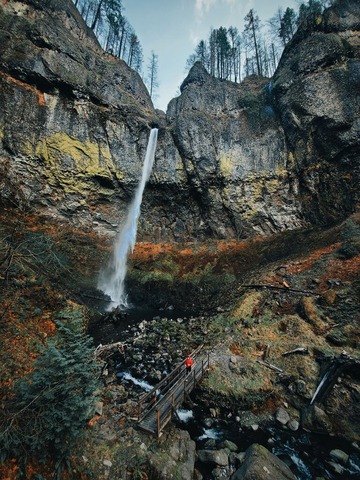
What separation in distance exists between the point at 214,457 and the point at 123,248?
20794mm

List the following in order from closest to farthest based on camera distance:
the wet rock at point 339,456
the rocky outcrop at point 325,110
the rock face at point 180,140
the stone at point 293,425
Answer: the wet rock at point 339,456 → the stone at point 293,425 → the rocky outcrop at point 325,110 → the rock face at point 180,140

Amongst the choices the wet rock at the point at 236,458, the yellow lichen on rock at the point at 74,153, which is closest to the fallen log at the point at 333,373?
the wet rock at the point at 236,458

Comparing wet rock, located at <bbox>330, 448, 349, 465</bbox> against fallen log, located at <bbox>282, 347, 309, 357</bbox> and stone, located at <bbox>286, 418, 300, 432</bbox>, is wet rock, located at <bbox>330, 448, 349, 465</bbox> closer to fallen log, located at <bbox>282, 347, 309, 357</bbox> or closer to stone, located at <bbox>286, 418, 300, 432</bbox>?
stone, located at <bbox>286, 418, 300, 432</bbox>

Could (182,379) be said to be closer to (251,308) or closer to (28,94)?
(251,308)

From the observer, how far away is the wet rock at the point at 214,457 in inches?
249

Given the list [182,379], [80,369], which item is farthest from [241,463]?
[80,369]

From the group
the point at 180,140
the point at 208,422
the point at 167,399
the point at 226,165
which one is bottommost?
the point at 208,422

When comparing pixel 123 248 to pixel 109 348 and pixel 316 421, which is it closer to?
pixel 109 348

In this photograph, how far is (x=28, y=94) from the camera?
21312 millimetres

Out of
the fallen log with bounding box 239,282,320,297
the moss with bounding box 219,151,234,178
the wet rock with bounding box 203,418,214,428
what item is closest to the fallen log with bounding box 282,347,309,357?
the fallen log with bounding box 239,282,320,297

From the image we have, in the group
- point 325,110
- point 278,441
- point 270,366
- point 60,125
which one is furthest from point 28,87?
point 278,441

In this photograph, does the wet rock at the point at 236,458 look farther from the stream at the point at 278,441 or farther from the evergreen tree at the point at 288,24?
the evergreen tree at the point at 288,24

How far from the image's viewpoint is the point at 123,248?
82.5 ft

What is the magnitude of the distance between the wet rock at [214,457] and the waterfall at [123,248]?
12024 mm
